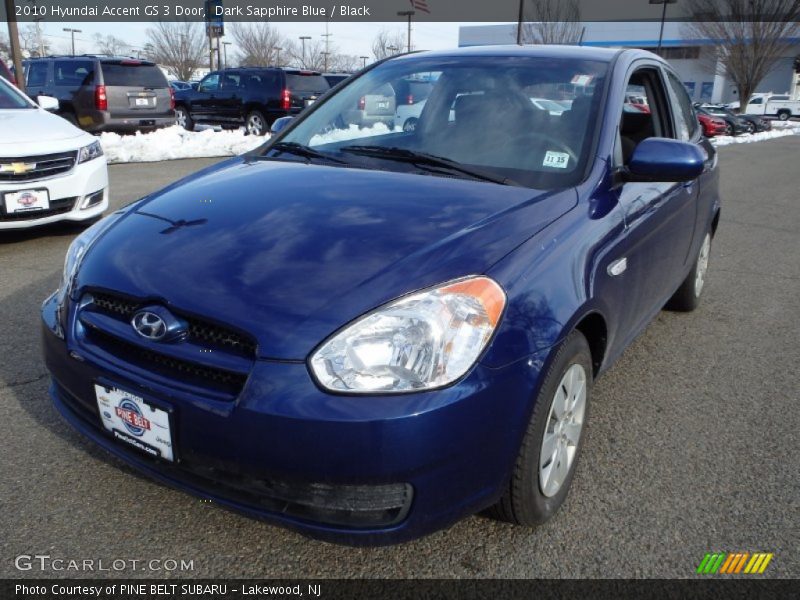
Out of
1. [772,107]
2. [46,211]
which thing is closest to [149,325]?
[46,211]

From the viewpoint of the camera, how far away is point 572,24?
42.9 m

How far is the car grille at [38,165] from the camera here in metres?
5.07

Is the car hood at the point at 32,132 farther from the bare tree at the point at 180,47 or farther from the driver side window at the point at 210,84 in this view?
the bare tree at the point at 180,47

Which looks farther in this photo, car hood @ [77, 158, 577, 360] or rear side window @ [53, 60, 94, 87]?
rear side window @ [53, 60, 94, 87]

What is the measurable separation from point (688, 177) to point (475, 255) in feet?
3.86

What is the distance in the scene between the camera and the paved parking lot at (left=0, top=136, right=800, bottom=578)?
2.08 m

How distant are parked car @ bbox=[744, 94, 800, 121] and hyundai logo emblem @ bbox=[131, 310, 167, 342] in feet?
184

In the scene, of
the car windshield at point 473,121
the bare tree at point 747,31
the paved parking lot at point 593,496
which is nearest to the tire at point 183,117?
the paved parking lot at point 593,496

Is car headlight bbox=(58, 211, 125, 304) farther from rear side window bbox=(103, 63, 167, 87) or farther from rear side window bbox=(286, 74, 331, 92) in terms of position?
rear side window bbox=(286, 74, 331, 92)

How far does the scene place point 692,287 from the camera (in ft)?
14.3

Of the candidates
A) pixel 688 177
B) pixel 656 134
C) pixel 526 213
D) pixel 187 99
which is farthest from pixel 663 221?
pixel 187 99

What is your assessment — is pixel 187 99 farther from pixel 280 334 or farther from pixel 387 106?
pixel 280 334

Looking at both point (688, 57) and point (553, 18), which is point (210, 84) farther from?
point (688, 57)

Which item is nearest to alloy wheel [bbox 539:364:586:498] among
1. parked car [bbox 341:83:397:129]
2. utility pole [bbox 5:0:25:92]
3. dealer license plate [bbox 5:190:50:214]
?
parked car [bbox 341:83:397:129]
